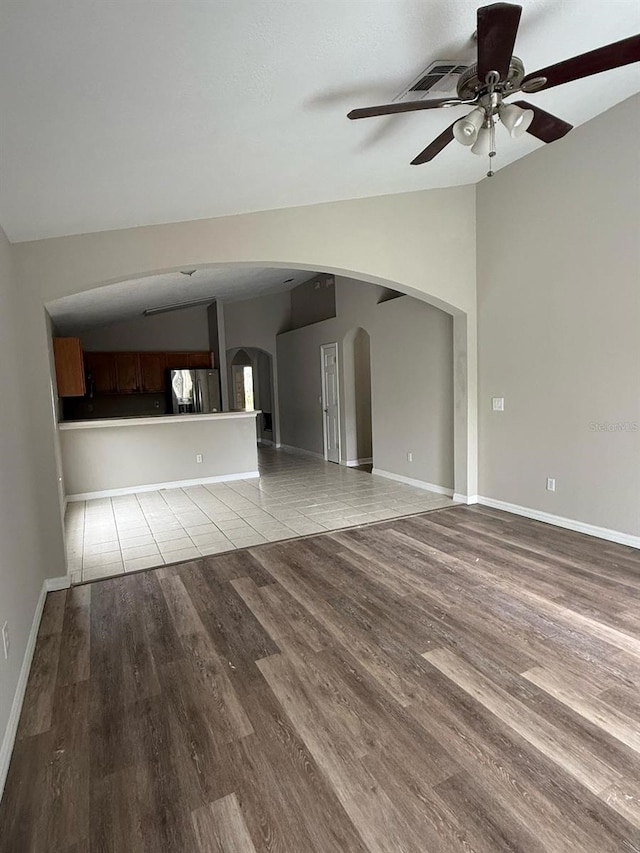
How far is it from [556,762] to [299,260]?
11.9 feet

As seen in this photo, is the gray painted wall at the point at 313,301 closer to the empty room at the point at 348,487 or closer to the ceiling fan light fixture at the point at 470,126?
the empty room at the point at 348,487

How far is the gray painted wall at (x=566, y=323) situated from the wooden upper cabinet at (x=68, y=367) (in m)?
4.48

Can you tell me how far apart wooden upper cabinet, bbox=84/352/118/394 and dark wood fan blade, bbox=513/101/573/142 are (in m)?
7.74

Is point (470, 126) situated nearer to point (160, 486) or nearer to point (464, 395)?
point (464, 395)

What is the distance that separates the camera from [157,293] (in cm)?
650

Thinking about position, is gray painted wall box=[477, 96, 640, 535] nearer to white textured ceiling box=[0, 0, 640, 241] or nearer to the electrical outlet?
white textured ceiling box=[0, 0, 640, 241]

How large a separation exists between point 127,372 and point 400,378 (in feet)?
17.3

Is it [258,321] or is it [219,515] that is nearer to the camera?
[219,515]

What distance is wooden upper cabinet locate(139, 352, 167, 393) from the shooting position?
867 centimetres

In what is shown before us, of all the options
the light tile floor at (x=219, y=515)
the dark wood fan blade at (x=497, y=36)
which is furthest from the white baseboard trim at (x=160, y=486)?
the dark wood fan blade at (x=497, y=36)

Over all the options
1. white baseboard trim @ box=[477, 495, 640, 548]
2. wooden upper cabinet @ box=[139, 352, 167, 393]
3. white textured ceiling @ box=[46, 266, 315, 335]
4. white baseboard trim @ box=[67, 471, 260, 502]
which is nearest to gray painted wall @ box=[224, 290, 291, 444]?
white textured ceiling @ box=[46, 266, 315, 335]

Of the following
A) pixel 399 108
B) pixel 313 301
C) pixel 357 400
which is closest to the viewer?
pixel 399 108

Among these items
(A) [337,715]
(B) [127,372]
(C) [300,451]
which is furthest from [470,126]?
(B) [127,372]

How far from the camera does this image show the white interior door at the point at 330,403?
7.72 meters
